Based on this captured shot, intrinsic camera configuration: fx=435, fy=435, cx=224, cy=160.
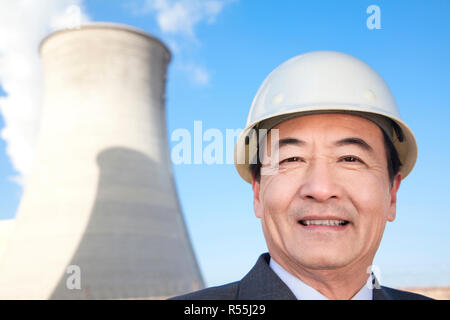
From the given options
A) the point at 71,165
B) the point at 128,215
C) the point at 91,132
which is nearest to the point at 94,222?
the point at 128,215

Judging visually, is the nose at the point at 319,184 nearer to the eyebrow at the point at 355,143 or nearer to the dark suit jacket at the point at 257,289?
the eyebrow at the point at 355,143

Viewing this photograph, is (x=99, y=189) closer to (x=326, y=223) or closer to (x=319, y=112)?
(x=319, y=112)

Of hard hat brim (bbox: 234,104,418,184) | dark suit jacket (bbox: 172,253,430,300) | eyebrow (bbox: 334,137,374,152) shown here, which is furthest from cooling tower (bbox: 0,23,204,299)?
eyebrow (bbox: 334,137,374,152)

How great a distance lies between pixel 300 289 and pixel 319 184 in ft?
1.29

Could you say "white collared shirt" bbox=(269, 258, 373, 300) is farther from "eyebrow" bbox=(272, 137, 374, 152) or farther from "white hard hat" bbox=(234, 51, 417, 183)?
"white hard hat" bbox=(234, 51, 417, 183)

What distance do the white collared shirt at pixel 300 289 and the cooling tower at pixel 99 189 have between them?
952cm

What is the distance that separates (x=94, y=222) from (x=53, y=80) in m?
4.18

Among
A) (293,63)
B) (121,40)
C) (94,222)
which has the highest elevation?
(121,40)

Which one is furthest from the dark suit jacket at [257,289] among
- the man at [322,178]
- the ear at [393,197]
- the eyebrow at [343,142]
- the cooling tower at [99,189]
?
the cooling tower at [99,189]
